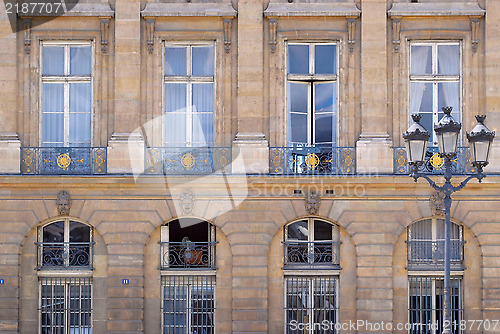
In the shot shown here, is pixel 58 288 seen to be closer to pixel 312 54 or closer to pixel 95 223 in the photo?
pixel 95 223

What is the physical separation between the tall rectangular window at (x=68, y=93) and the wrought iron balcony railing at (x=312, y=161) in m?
4.48

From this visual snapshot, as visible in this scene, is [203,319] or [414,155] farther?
[203,319]

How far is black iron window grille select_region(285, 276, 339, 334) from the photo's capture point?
16219mm

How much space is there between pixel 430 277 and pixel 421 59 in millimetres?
5091

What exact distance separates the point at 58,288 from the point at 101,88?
474 centimetres

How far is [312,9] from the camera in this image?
16.3m

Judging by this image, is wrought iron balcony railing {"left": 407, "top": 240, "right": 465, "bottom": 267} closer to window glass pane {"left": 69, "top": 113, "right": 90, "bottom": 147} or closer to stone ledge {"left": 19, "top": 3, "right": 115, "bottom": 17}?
window glass pane {"left": 69, "top": 113, "right": 90, "bottom": 147}

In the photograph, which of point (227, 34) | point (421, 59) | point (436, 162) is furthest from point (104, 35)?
point (436, 162)

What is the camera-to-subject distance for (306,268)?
53.2ft

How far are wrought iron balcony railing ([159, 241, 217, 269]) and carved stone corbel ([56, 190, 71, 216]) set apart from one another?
237cm

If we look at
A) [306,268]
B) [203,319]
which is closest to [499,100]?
[306,268]

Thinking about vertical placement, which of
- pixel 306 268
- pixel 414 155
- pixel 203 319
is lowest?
pixel 203 319

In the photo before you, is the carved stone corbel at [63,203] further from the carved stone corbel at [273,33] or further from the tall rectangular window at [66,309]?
the carved stone corbel at [273,33]

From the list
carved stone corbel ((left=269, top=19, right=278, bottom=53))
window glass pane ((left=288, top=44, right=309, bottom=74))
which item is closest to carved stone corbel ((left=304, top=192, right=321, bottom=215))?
window glass pane ((left=288, top=44, right=309, bottom=74))
